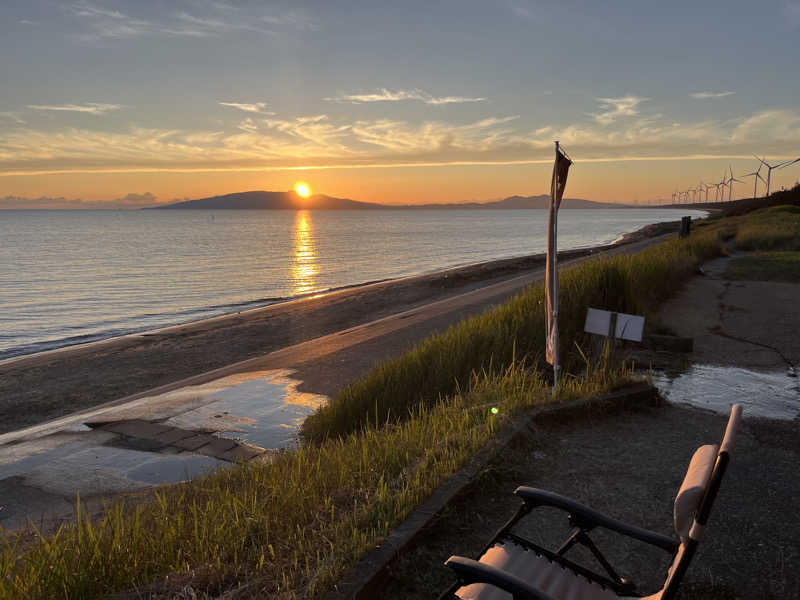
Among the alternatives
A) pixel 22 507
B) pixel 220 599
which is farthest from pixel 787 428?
pixel 22 507

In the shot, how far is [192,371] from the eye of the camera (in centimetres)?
1303

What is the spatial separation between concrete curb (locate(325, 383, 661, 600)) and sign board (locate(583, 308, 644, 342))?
1.90 ft

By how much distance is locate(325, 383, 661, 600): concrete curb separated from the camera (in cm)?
295

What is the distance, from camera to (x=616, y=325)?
640 centimetres

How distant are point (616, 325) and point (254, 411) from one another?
5.20 m

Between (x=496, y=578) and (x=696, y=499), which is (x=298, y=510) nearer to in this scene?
(x=496, y=578)

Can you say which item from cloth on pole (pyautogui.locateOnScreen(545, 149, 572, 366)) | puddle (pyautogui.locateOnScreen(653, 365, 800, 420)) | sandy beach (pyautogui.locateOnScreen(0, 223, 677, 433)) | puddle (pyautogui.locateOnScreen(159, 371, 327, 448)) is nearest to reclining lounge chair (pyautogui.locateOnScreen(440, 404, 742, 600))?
cloth on pole (pyautogui.locateOnScreen(545, 149, 572, 366))

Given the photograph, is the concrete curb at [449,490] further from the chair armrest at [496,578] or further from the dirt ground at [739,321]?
the dirt ground at [739,321]

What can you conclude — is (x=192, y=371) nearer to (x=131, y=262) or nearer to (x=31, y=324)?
(x=31, y=324)

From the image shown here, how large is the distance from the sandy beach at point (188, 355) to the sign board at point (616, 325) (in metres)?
4.38

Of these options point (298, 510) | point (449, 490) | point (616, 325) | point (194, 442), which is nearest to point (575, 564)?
point (449, 490)

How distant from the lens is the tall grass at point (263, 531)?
117 inches

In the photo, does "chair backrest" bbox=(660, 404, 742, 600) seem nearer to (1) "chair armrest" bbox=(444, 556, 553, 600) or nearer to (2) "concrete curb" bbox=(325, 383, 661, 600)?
(1) "chair armrest" bbox=(444, 556, 553, 600)

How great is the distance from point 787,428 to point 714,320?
18.8 feet
